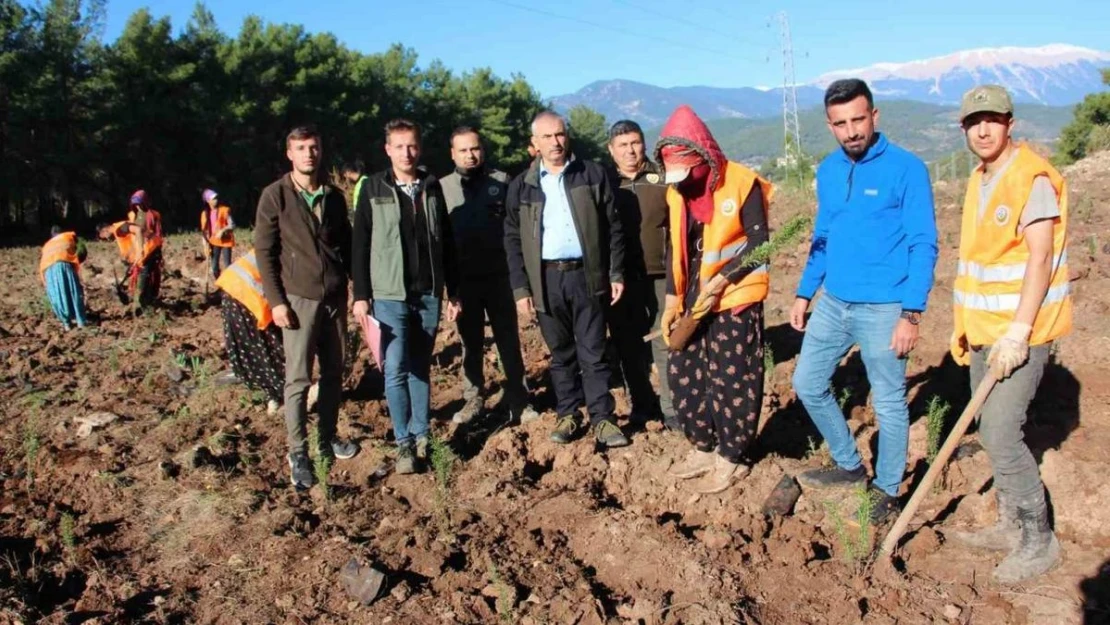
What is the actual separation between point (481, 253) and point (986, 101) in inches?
105

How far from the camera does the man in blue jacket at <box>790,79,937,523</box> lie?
2.72 meters

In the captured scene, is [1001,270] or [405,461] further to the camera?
[405,461]

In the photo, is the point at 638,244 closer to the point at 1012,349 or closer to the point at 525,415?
the point at 525,415

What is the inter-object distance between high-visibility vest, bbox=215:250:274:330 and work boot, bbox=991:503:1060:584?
148 inches

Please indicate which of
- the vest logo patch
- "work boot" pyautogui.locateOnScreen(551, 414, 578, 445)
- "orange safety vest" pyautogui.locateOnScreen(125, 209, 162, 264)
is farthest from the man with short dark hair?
"orange safety vest" pyautogui.locateOnScreen(125, 209, 162, 264)

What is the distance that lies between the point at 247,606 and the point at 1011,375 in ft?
9.19

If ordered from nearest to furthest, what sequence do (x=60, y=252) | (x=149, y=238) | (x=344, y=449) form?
(x=344, y=449) → (x=60, y=252) → (x=149, y=238)

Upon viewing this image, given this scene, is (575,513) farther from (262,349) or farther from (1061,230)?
(262,349)

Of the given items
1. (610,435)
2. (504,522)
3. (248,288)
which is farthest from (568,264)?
(248,288)

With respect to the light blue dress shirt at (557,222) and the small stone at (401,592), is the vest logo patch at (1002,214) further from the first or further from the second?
the small stone at (401,592)

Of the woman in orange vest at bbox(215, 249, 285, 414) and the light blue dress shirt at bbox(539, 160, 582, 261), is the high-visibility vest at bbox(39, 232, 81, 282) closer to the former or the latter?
the woman in orange vest at bbox(215, 249, 285, 414)

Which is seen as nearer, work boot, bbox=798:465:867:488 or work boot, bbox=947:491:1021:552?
work boot, bbox=947:491:1021:552

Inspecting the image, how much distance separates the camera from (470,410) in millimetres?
4688

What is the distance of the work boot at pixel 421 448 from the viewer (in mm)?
3918
